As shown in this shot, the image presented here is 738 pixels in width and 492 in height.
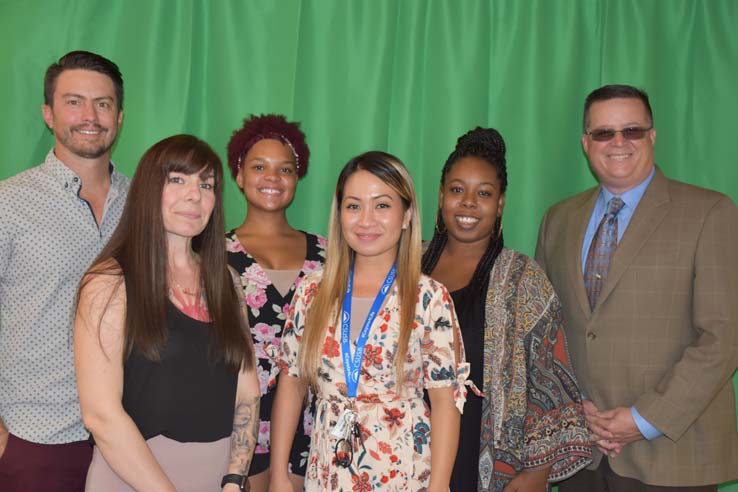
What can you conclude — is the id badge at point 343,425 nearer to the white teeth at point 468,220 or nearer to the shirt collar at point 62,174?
the white teeth at point 468,220

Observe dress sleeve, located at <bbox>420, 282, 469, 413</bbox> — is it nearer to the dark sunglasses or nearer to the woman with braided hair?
the woman with braided hair

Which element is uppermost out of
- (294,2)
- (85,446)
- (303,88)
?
(294,2)

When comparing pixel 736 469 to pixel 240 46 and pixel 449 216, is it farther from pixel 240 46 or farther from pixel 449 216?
pixel 240 46

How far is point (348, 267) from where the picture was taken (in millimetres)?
2203

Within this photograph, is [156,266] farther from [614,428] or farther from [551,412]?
[614,428]

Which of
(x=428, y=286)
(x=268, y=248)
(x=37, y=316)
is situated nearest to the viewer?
(x=428, y=286)

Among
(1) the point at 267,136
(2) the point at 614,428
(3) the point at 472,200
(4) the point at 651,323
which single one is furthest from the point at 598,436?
(1) the point at 267,136

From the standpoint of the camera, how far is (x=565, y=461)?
7.82 ft

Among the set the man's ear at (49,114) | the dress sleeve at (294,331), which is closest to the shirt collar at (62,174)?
the man's ear at (49,114)

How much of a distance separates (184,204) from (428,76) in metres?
1.84

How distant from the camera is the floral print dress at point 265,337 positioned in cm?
259

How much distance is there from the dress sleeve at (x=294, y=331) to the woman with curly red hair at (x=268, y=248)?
0.35 m

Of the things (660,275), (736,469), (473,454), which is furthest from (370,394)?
(736,469)

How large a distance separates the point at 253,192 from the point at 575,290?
134cm
